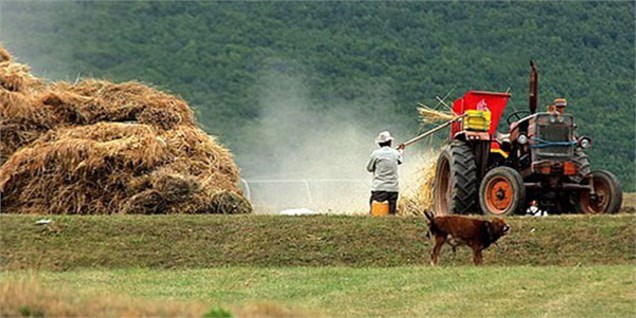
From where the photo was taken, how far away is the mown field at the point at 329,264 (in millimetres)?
14203

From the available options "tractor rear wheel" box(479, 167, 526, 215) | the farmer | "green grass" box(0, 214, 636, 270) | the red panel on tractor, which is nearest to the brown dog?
"green grass" box(0, 214, 636, 270)

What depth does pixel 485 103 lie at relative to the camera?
23.8 meters

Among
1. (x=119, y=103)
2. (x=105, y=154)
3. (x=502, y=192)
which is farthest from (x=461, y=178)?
(x=119, y=103)

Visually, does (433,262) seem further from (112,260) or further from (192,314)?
(192,314)

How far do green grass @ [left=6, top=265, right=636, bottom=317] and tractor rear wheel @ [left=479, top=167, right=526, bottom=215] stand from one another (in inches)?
165

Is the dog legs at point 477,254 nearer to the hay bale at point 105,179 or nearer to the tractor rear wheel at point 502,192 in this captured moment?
the tractor rear wheel at point 502,192

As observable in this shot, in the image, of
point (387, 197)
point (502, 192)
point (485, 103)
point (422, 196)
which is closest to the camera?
point (502, 192)

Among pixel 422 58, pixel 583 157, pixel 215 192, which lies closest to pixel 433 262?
pixel 583 157

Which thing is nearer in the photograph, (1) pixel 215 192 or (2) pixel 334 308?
(2) pixel 334 308

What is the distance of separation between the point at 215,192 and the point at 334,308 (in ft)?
32.7

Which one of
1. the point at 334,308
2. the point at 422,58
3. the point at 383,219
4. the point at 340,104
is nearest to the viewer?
the point at 334,308

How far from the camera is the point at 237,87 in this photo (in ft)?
143

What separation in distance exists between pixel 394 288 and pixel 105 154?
378 inches

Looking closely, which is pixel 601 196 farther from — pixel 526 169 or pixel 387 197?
pixel 387 197
